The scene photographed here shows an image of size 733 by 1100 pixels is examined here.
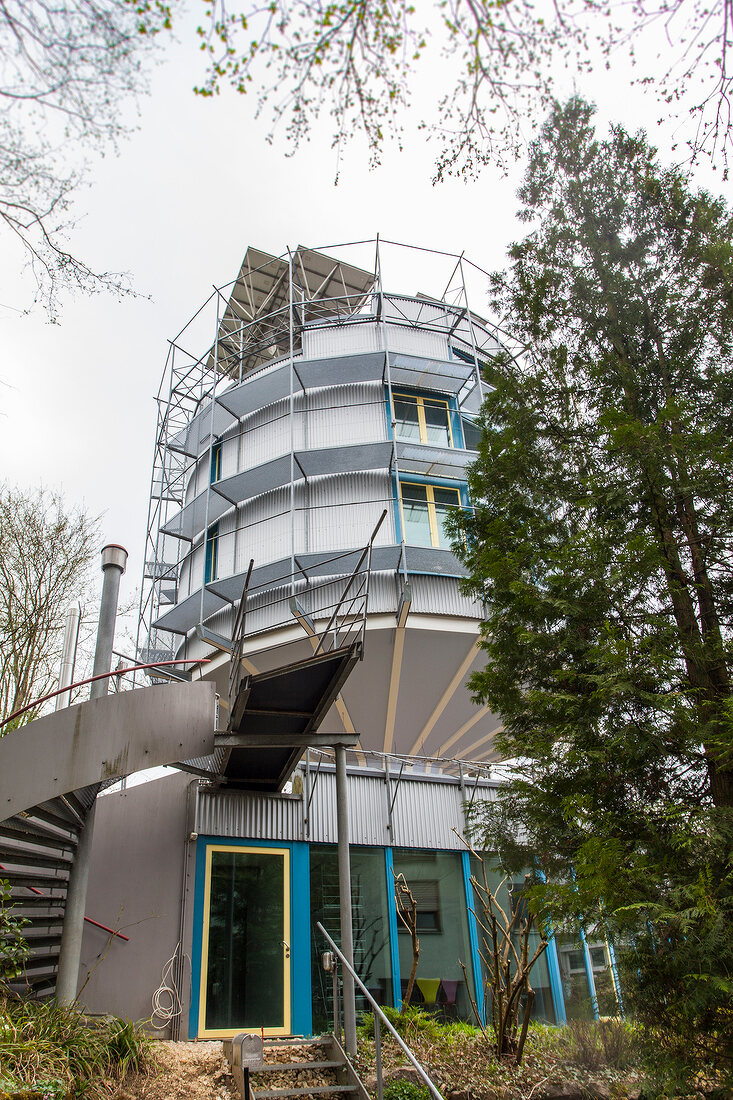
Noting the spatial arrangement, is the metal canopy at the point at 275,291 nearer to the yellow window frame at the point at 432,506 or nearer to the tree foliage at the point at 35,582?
the tree foliage at the point at 35,582

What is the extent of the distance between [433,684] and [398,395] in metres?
5.91

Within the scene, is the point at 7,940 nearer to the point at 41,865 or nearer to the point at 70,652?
the point at 41,865

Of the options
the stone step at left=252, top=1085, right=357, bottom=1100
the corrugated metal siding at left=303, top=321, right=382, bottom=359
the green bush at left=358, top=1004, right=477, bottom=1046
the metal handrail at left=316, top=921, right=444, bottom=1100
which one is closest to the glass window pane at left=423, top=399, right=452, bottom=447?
the corrugated metal siding at left=303, top=321, right=382, bottom=359

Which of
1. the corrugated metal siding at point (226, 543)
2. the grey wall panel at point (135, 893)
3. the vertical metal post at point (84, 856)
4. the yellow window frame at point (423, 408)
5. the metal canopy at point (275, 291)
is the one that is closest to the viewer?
the vertical metal post at point (84, 856)

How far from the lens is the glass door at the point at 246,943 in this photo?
357 inches

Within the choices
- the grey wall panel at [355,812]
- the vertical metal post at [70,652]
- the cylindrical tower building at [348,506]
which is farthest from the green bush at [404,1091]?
the vertical metal post at [70,652]

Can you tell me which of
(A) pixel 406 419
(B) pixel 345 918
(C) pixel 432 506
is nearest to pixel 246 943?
(B) pixel 345 918

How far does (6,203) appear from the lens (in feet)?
12.7

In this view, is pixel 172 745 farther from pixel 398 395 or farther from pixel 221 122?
pixel 398 395

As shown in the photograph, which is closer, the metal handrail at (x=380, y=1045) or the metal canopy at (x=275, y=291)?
the metal handrail at (x=380, y=1045)

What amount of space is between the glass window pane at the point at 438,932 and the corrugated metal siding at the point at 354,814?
279 mm

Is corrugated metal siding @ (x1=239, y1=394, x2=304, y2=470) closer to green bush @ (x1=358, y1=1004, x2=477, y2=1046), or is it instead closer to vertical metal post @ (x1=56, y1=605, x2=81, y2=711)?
vertical metal post @ (x1=56, y1=605, x2=81, y2=711)

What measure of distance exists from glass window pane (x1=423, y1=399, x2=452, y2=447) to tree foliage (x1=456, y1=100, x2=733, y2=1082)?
5915 millimetres

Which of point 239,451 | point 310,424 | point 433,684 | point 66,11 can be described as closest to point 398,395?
point 310,424
